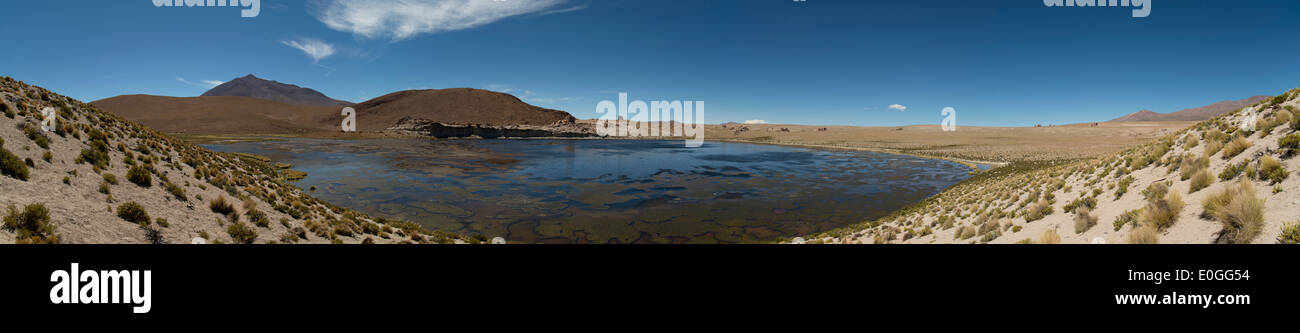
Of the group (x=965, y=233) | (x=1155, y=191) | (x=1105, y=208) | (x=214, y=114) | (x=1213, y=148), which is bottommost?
(x=965, y=233)

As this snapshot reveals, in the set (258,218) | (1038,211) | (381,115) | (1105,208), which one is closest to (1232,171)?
(1105,208)

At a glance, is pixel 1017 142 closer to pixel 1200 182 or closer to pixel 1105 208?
pixel 1105 208

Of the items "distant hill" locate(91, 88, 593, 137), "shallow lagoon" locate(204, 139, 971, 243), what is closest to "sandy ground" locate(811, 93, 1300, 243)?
"shallow lagoon" locate(204, 139, 971, 243)

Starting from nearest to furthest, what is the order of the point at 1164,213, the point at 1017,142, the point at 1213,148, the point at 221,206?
the point at 1164,213
the point at 1213,148
the point at 221,206
the point at 1017,142

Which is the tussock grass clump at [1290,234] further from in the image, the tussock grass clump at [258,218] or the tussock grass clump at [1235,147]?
the tussock grass clump at [258,218]

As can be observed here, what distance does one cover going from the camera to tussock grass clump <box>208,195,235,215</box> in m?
8.59

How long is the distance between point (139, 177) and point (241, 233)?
2.92 m

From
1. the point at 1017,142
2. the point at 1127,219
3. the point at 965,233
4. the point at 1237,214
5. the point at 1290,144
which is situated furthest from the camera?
the point at 1017,142

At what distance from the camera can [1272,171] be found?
5676 millimetres

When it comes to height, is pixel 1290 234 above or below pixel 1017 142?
below

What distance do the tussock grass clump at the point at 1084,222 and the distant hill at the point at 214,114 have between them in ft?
486

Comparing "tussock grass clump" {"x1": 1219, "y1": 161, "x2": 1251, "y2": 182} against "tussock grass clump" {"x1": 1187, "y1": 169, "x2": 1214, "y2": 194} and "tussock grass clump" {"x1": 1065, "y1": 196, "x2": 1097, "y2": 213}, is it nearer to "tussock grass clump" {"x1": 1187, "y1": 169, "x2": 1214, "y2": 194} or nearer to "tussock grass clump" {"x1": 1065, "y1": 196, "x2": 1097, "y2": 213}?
"tussock grass clump" {"x1": 1187, "y1": 169, "x2": 1214, "y2": 194}
